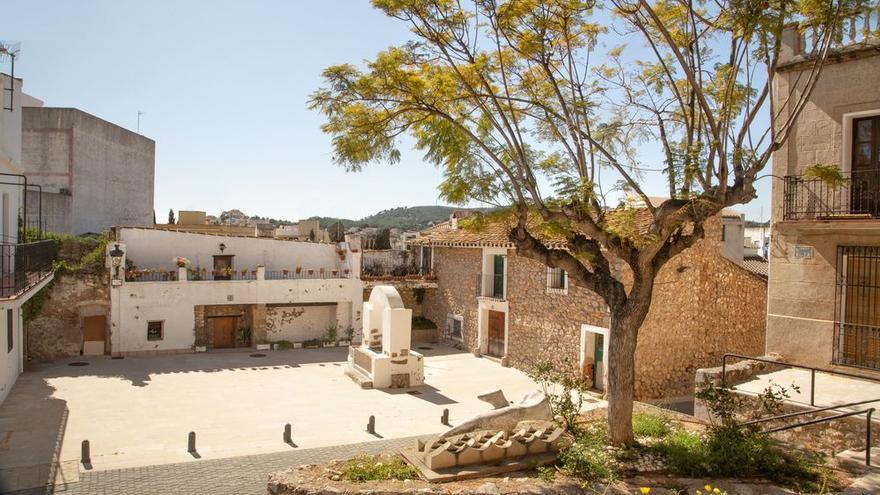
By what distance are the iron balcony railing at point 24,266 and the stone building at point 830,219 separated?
17681mm

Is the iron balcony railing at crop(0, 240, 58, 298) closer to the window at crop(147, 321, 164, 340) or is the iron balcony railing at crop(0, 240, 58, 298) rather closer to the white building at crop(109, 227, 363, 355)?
the white building at crop(109, 227, 363, 355)

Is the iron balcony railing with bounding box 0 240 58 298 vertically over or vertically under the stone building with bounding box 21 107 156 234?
under

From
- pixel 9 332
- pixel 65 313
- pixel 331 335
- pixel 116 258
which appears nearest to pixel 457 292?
pixel 331 335

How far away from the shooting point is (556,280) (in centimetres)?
2147

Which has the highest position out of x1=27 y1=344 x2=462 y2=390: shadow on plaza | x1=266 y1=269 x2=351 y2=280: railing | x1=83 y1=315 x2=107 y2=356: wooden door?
x1=266 y1=269 x2=351 y2=280: railing

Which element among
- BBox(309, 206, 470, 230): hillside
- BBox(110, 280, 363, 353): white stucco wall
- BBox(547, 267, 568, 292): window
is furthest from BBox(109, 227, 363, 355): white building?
BBox(309, 206, 470, 230): hillside

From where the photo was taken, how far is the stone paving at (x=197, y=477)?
10453 millimetres

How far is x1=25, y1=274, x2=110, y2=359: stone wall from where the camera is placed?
22.8 meters

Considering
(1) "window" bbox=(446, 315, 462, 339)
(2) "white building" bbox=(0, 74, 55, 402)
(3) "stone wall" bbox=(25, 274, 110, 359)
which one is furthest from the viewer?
(1) "window" bbox=(446, 315, 462, 339)

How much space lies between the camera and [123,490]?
10414 mm

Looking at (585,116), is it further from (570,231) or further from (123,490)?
(123,490)

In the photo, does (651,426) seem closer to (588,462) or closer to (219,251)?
(588,462)

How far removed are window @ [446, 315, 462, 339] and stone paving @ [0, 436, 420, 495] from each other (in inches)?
572

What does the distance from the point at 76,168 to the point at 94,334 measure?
33.3 ft
